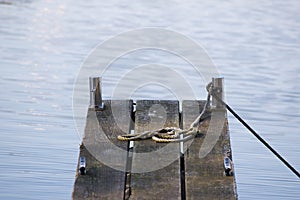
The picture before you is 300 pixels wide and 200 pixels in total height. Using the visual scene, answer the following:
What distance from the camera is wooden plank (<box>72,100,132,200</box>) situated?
3494 millimetres

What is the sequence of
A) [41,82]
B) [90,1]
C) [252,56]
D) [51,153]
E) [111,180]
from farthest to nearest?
[90,1]
[252,56]
[41,82]
[51,153]
[111,180]

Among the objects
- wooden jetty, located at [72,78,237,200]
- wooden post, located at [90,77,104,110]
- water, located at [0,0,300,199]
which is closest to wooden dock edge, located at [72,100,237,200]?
wooden jetty, located at [72,78,237,200]

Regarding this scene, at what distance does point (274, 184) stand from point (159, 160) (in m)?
2.22

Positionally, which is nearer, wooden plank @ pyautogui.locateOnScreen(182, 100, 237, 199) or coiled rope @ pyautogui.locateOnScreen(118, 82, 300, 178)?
wooden plank @ pyautogui.locateOnScreen(182, 100, 237, 199)

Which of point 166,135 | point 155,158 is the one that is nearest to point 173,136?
point 166,135

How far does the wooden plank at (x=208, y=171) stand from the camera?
350cm

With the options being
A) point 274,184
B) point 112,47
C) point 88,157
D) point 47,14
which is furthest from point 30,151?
point 47,14

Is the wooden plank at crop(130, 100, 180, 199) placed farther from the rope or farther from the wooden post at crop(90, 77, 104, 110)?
the wooden post at crop(90, 77, 104, 110)

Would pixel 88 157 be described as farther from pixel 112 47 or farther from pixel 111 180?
pixel 112 47

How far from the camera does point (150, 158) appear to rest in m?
3.83

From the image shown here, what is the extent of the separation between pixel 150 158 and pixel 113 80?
459cm

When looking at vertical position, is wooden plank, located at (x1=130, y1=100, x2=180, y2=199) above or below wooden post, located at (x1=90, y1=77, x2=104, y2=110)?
below

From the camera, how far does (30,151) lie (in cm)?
632

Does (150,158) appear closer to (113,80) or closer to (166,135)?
(166,135)
